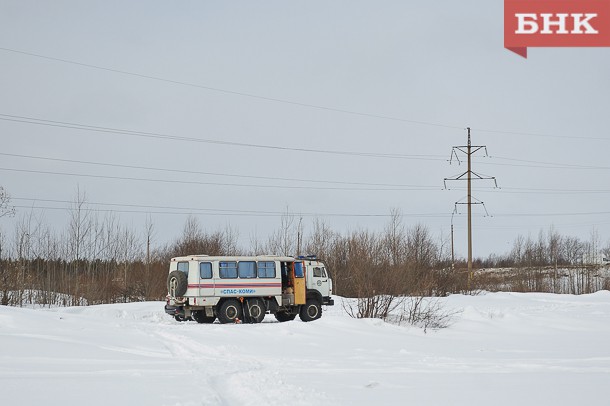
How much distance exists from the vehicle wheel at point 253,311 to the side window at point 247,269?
1.06 metres

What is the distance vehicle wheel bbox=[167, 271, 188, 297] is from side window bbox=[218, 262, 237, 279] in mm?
1497

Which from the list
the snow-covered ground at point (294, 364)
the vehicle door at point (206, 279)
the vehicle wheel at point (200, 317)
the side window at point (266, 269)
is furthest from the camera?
the vehicle wheel at point (200, 317)

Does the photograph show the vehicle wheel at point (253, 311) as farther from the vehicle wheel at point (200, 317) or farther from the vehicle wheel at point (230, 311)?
the vehicle wheel at point (200, 317)

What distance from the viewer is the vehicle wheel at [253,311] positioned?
31152 mm

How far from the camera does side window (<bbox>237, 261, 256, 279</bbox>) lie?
3134 cm

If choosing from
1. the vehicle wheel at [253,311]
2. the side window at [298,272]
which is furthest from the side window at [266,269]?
the vehicle wheel at [253,311]

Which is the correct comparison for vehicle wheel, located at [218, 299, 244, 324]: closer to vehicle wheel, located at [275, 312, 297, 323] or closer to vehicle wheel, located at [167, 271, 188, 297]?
vehicle wheel, located at [167, 271, 188, 297]

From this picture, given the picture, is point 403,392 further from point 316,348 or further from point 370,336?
point 370,336

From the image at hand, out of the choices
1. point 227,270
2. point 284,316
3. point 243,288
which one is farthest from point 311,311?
point 227,270

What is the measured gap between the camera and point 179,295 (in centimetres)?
3038

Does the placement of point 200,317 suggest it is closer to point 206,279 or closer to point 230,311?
point 230,311

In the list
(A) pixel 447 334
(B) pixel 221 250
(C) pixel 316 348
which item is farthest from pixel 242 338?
(B) pixel 221 250

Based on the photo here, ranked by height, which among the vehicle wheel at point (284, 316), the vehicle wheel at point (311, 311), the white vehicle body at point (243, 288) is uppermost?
the white vehicle body at point (243, 288)

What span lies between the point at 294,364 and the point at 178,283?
14.0 meters
